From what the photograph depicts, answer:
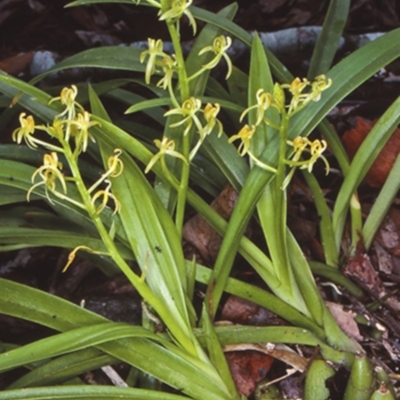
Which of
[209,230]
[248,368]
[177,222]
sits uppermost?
[177,222]

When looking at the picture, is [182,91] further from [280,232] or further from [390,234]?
[390,234]

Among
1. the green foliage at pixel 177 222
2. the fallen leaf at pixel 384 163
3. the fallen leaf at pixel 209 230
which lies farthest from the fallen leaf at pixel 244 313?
the fallen leaf at pixel 384 163

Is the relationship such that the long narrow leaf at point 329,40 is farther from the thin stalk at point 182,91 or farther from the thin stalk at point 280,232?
the thin stalk at point 182,91

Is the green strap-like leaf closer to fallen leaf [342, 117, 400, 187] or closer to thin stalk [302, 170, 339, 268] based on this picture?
thin stalk [302, 170, 339, 268]

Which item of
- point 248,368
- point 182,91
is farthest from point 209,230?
point 182,91

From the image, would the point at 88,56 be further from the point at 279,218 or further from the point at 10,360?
the point at 10,360

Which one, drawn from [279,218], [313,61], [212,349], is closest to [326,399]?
[212,349]

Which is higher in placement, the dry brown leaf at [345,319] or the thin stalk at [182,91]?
the thin stalk at [182,91]

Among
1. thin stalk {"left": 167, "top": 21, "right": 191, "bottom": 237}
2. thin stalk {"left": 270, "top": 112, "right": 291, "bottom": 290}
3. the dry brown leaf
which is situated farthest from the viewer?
the dry brown leaf

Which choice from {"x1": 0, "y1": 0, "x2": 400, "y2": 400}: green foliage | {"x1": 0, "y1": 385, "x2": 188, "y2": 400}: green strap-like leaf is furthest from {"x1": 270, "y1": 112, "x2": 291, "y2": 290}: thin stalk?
{"x1": 0, "y1": 385, "x2": 188, "y2": 400}: green strap-like leaf
